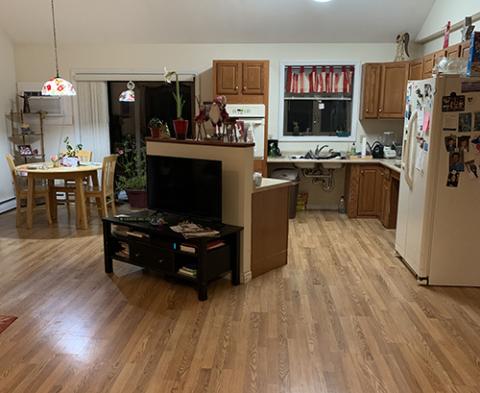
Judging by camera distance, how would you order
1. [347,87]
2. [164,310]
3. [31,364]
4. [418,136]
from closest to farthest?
[31,364] < [164,310] < [418,136] < [347,87]

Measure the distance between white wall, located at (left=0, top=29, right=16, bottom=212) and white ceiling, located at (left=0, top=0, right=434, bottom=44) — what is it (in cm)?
25

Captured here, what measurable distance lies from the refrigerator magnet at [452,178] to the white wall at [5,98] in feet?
19.7

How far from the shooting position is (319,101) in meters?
6.70

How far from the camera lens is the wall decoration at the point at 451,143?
359cm

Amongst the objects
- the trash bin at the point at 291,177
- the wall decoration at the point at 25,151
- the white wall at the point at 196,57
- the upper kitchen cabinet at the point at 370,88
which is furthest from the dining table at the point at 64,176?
the upper kitchen cabinet at the point at 370,88

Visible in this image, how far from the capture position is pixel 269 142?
667cm

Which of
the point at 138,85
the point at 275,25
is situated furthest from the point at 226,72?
the point at 138,85

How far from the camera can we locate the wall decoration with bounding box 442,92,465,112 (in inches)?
139

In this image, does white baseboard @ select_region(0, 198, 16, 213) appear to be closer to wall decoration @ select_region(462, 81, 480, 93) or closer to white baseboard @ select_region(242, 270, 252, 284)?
white baseboard @ select_region(242, 270, 252, 284)

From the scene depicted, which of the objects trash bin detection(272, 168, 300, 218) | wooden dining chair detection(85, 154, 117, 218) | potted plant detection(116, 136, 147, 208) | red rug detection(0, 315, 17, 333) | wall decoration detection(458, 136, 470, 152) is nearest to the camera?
red rug detection(0, 315, 17, 333)

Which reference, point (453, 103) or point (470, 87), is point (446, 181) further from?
point (470, 87)

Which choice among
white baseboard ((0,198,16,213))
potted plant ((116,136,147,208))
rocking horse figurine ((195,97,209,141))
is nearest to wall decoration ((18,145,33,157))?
white baseboard ((0,198,16,213))

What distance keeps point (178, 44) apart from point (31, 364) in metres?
5.21

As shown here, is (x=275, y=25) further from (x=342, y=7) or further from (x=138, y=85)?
(x=138, y=85)
